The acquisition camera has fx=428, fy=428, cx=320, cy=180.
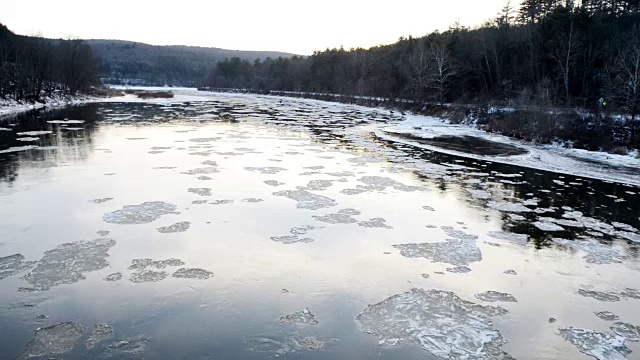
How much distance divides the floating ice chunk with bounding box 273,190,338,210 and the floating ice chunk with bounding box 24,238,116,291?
4.72 m

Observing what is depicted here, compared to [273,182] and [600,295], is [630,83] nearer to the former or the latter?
[273,182]

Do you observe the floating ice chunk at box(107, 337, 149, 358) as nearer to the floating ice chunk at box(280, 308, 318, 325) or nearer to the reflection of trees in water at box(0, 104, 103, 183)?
the floating ice chunk at box(280, 308, 318, 325)

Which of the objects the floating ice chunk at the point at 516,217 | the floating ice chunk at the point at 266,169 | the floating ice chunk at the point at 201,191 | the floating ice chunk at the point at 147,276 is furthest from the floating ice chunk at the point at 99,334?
the floating ice chunk at the point at 266,169

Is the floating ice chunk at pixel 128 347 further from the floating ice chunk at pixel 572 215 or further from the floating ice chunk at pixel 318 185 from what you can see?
the floating ice chunk at pixel 572 215

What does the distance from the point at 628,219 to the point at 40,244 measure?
13.4 m

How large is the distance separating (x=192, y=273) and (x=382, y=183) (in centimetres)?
836

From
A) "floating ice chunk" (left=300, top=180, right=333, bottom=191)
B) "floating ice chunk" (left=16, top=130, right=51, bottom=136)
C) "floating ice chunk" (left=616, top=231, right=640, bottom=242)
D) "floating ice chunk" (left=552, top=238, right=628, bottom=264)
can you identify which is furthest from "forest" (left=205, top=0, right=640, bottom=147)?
"floating ice chunk" (left=16, top=130, right=51, bottom=136)

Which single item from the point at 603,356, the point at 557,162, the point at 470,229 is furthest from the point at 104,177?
the point at 557,162

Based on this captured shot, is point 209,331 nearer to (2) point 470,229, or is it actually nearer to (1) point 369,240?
(1) point 369,240

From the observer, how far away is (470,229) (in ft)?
32.1

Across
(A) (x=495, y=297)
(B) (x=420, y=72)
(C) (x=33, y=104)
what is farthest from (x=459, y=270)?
(C) (x=33, y=104)

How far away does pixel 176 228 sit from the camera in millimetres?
9062

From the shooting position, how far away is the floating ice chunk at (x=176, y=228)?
8922mm

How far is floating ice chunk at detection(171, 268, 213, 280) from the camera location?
6867mm
